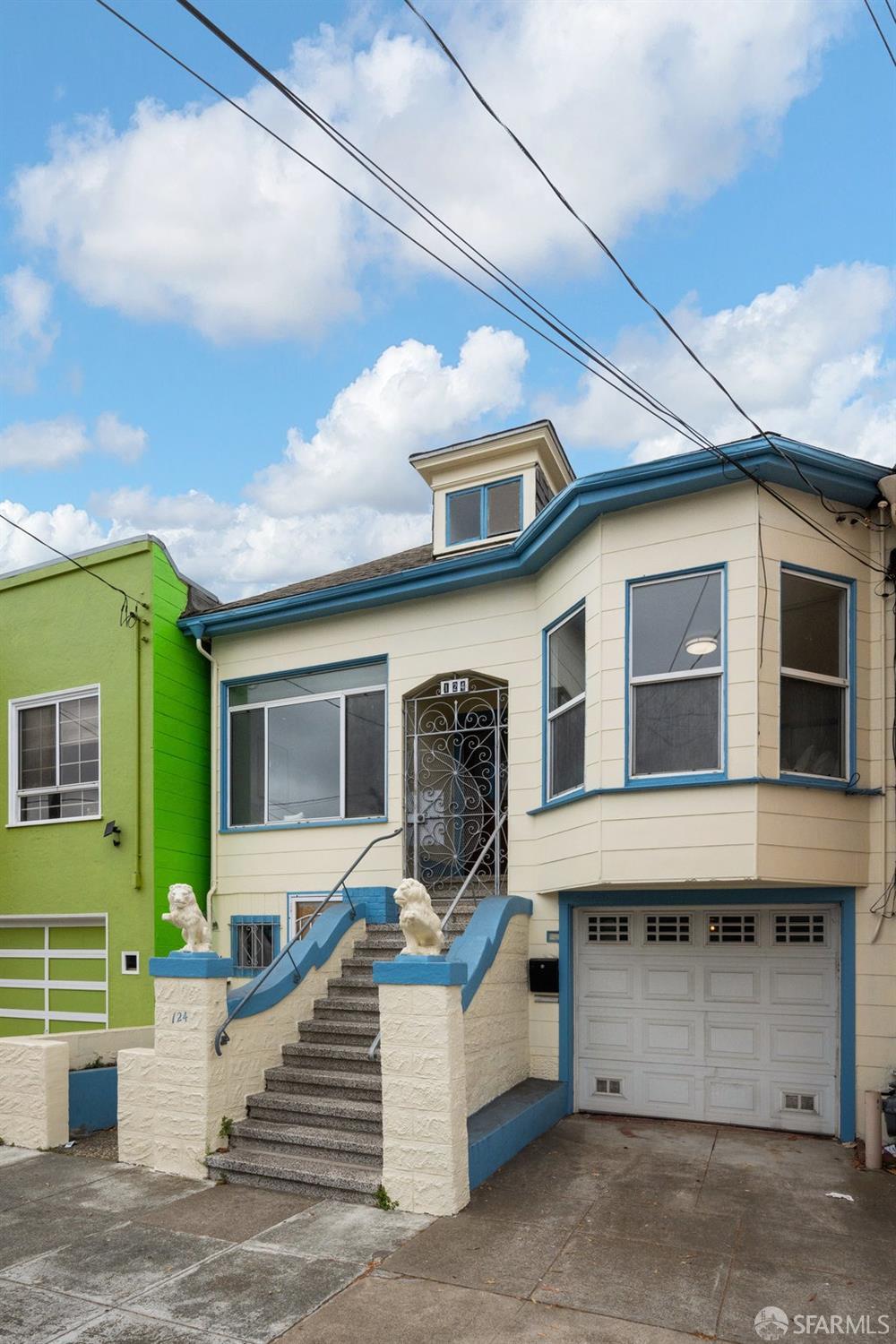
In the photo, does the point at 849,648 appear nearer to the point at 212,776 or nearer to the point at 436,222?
the point at 436,222

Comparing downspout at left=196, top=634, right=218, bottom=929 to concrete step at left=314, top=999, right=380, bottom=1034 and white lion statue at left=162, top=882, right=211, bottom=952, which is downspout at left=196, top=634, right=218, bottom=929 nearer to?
concrete step at left=314, top=999, right=380, bottom=1034

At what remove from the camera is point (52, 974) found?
11312 millimetres

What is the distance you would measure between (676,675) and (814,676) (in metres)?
1.09

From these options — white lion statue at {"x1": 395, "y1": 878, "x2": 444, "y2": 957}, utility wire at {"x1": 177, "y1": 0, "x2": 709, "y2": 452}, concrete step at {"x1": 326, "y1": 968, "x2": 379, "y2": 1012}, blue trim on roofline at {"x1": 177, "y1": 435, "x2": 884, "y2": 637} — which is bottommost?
concrete step at {"x1": 326, "y1": 968, "x2": 379, "y2": 1012}

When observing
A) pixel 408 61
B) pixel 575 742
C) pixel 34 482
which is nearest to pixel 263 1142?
pixel 575 742

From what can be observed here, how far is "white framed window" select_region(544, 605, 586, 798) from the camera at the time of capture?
8.51 metres

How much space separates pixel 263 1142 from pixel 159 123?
7.58m

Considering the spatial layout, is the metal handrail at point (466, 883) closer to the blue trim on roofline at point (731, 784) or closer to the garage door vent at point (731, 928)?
the blue trim on roofline at point (731, 784)

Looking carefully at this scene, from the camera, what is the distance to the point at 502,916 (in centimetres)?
828

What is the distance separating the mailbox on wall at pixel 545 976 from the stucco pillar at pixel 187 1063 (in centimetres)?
286

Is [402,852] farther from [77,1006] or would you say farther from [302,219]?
[302,219]

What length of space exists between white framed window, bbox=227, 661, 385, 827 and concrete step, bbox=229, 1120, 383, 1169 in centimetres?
366

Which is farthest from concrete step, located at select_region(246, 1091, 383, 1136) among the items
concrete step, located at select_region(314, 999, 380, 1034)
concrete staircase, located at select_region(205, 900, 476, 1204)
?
concrete step, located at select_region(314, 999, 380, 1034)

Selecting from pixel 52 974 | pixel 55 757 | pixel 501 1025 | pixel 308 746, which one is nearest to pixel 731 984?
pixel 501 1025
